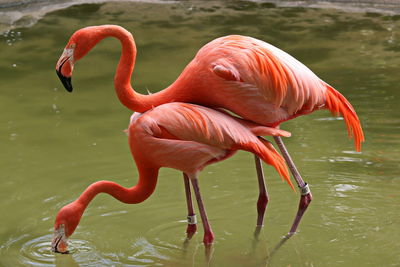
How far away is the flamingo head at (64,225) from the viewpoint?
3.85 meters

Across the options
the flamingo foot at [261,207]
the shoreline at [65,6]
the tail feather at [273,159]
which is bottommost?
the shoreline at [65,6]

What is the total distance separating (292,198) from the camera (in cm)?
471

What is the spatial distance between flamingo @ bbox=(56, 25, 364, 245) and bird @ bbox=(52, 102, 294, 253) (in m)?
0.08

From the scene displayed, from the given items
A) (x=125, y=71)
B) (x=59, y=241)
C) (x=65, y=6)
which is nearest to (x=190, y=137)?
(x=125, y=71)

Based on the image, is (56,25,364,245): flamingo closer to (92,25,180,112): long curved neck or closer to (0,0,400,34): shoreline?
(92,25,180,112): long curved neck

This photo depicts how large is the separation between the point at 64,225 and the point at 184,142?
28.8 inches

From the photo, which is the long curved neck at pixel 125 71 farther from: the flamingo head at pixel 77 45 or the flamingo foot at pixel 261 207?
the flamingo foot at pixel 261 207

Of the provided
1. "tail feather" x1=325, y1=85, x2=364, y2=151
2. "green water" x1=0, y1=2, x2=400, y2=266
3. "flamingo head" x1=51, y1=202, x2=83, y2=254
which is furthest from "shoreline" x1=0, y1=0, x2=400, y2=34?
"flamingo head" x1=51, y1=202, x2=83, y2=254

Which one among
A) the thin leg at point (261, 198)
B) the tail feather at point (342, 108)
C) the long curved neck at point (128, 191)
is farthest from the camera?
the thin leg at point (261, 198)

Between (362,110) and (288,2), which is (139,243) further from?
(288,2)

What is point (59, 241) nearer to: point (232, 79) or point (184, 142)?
point (184, 142)

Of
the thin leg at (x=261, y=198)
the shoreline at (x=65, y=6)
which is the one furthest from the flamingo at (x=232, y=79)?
the shoreline at (x=65, y=6)

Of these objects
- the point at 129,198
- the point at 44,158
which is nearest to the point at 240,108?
the point at 129,198

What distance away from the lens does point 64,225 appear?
3857 millimetres
